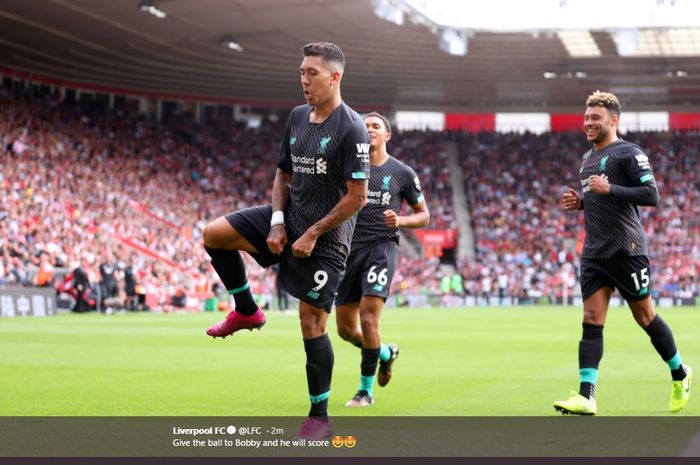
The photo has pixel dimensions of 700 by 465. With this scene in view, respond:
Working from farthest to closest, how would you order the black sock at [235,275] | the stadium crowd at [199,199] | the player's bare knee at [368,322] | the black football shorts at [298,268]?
the stadium crowd at [199,199] < the player's bare knee at [368,322] < the black sock at [235,275] < the black football shorts at [298,268]

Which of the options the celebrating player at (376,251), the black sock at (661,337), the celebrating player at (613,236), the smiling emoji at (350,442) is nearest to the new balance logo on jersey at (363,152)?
the smiling emoji at (350,442)

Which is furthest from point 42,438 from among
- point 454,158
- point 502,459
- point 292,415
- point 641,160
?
point 454,158

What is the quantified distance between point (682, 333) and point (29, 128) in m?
29.0

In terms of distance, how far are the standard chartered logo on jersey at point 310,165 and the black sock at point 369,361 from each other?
2805 mm

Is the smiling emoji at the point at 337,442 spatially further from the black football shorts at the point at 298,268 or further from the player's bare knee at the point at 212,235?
the player's bare knee at the point at 212,235

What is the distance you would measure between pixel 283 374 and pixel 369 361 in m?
2.82

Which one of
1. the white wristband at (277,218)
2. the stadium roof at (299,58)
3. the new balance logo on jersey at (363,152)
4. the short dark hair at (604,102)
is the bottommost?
the white wristband at (277,218)

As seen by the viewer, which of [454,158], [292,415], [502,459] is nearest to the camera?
[502,459]

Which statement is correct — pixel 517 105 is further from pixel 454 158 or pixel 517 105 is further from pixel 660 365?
pixel 660 365

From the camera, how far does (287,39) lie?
42844mm

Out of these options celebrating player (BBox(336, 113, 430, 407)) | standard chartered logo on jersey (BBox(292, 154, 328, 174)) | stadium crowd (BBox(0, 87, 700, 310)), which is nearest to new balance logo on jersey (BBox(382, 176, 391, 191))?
celebrating player (BBox(336, 113, 430, 407))

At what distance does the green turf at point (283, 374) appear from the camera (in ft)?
29.2

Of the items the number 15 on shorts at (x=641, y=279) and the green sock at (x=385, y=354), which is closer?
the number 15 on shorts at (x=641, y=279)

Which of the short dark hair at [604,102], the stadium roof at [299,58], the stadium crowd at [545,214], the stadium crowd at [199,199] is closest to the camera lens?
the short dark hair at [604,102]
